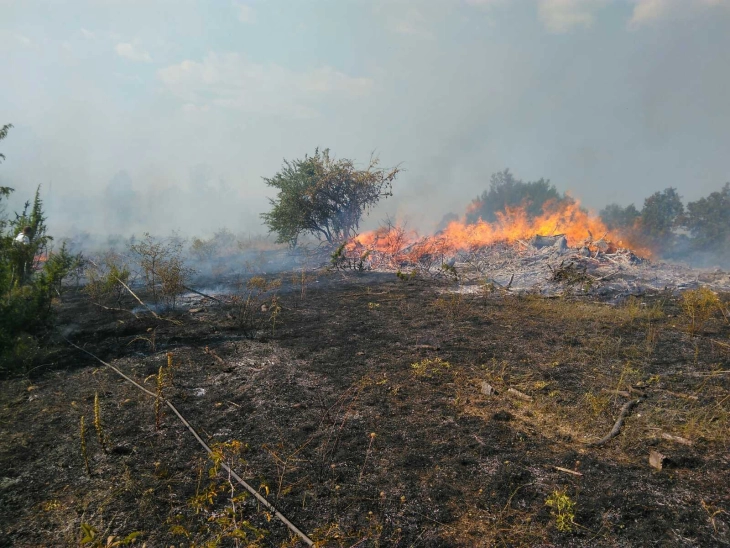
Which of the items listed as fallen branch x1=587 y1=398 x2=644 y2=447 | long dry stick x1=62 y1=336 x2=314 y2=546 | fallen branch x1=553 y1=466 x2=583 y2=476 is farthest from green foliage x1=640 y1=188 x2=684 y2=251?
long dry stick x1=62 y1=336 x2=314 y2=546

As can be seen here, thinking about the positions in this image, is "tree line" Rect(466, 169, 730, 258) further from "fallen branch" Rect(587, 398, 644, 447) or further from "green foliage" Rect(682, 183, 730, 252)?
"fallen branch" Rect(587, 398, 644, 447)

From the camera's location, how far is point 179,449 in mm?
3943

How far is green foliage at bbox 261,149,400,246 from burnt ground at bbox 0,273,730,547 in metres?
13.6

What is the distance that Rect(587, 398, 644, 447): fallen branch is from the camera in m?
4.06

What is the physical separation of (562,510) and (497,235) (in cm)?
1705

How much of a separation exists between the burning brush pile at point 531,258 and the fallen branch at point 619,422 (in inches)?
284

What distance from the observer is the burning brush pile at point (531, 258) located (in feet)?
41.5

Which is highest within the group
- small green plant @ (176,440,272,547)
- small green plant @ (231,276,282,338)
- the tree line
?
the tree line

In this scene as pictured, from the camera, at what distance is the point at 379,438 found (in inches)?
164

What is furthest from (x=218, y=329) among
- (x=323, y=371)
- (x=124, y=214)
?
(x=124, y=214)

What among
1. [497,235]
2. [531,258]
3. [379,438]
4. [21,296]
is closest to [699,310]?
[531,258]

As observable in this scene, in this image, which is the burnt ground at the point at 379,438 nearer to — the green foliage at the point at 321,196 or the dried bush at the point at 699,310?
the dried bush at the point at 699,310

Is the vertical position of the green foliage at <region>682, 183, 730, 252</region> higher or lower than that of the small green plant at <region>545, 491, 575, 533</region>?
higher

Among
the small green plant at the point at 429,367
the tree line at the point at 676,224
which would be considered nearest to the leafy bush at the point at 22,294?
the small green plant at the point at 429,367
